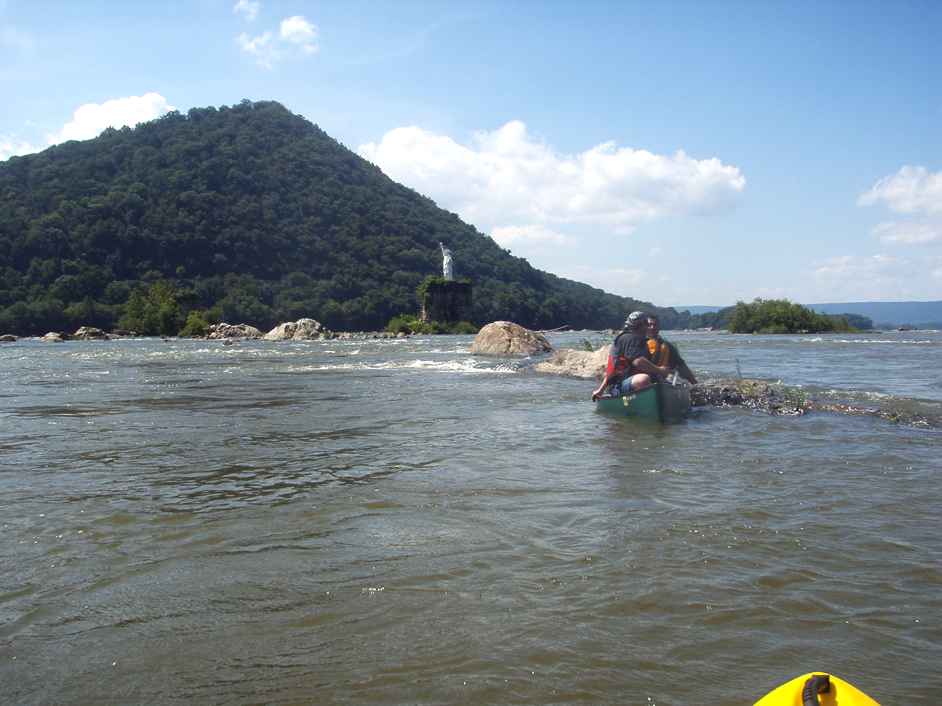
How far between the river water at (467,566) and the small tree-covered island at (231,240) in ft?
200

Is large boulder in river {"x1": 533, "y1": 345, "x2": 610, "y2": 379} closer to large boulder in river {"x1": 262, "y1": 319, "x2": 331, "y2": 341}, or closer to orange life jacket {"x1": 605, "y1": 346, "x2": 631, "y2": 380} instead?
orange life jacket {"x1": 605, "y1": 346, "x2": 631, "y2": 380}

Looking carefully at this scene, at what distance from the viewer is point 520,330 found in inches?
1189

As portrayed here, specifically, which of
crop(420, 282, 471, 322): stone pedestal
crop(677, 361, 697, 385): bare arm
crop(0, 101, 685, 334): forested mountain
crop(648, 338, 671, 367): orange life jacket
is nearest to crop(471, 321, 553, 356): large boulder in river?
crop(677, 361, 697, 385): bare arm

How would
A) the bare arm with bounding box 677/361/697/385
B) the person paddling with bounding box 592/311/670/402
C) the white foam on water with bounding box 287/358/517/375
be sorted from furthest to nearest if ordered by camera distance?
1. the white foam on water with bounding box 287/358/517/375
2. the bare arm with bounding box 677/361/697/385
3. the person paddling with bounding box 592/311/670/402

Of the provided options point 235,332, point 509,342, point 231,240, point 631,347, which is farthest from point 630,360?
point 231,240

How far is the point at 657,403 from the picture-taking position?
997 cm

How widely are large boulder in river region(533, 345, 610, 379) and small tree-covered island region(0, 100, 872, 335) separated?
165 ft

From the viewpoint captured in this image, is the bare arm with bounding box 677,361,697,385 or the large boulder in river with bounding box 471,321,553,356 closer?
the bare arm with bounding box 677,361,697,385

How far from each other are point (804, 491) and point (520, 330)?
24.5 m

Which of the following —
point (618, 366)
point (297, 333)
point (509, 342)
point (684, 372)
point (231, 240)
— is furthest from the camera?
point (231, 240)

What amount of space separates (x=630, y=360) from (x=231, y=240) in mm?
90808

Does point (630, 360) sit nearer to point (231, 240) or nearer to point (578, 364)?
point (578, 364)

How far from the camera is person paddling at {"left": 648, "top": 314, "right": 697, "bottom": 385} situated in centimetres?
1116

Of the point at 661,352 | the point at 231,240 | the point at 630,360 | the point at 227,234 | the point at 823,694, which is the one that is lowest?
the point at 823,694
